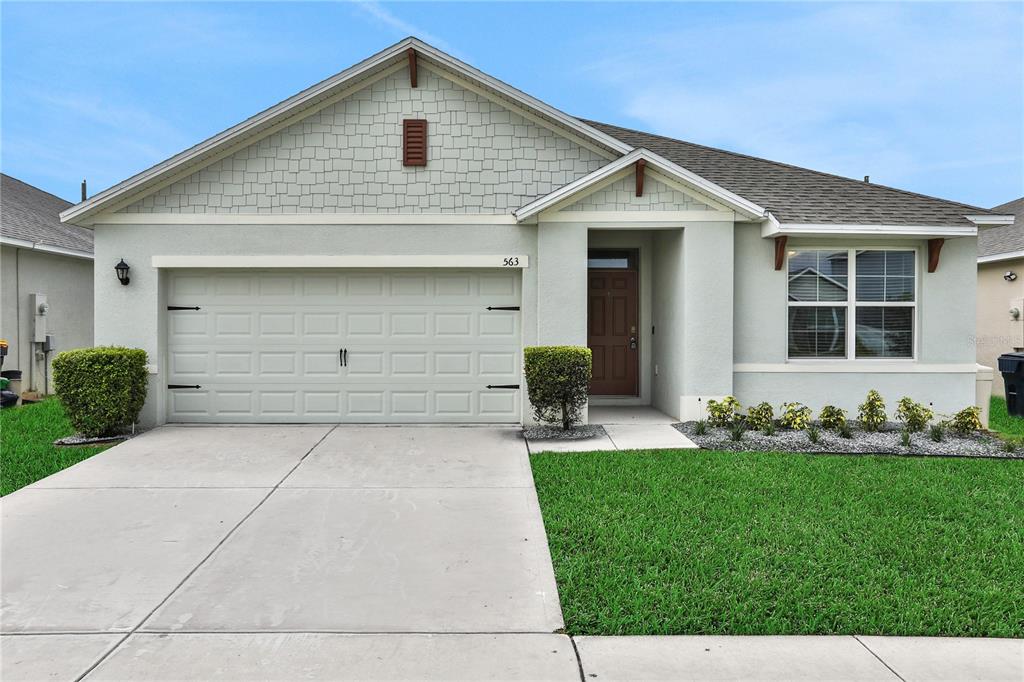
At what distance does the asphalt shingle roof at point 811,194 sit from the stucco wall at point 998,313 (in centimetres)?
513

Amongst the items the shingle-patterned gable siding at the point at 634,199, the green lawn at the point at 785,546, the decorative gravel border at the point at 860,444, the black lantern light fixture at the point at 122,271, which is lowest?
the green lawn at the point at 785,546

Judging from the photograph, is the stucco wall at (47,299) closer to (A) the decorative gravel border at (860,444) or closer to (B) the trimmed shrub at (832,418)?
(A) the decorative gravel border at (860,444)

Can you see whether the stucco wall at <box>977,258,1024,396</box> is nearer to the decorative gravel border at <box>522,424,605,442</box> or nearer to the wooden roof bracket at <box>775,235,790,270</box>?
the wooden roof bracket at <box>775,235,790,270</box>

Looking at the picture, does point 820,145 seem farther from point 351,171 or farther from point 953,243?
point 351,171

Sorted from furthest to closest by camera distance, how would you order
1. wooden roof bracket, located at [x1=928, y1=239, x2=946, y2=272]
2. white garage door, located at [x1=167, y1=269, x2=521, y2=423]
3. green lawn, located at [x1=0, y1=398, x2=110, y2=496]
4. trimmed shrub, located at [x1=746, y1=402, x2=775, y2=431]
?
white garage door, located at [x1=167, y1=269, x2=521, y2=423] < wooden roof bracket, located at [x1=928, y1=239, x2=946, y2=272] < trimmed shrub, located at [x1=746, y1=402, x2=775, y2=431] < green lawn, located at [x1=0, y1=398, x2=110, y2=496]

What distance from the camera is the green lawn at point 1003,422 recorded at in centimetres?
930

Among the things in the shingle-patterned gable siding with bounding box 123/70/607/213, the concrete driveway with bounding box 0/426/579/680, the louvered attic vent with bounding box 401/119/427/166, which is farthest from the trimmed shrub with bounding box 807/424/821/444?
the louvered attic vent with bounding box 401/119/427/166

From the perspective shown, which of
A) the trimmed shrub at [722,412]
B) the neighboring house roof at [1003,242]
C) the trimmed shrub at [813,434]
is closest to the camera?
the trimmed shrub at [813,434]

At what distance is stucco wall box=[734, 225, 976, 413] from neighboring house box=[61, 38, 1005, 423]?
0.03 m

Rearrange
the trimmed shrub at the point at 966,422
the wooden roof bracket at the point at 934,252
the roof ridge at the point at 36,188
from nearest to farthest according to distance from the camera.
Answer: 1. the trimmed shrub at the point at 966,422
2. the wooden roof bracket at the point at 934,252
3. the roof ridge at the point at 36,188

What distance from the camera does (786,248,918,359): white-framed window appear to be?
959cm

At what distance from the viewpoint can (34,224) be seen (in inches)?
555

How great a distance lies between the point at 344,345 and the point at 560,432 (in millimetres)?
3602

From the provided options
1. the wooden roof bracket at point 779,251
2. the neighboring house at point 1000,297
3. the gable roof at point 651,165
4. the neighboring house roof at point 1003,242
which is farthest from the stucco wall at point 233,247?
the neighboring house at point 1000,297
